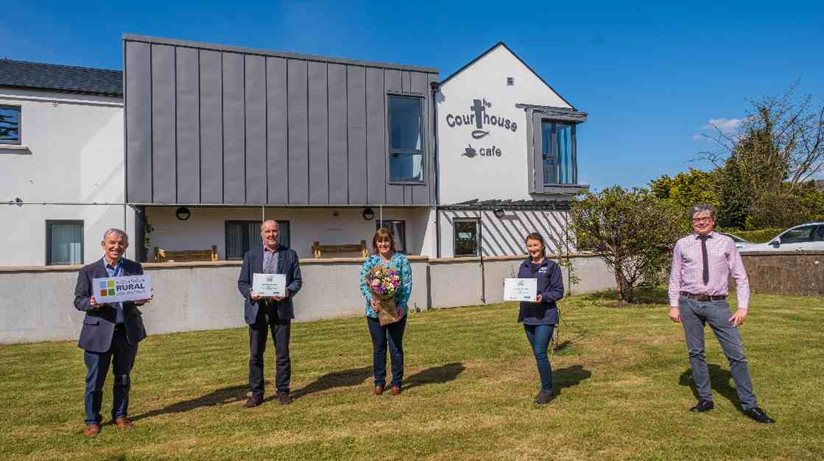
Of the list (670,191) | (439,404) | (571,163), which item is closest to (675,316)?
(439,404)

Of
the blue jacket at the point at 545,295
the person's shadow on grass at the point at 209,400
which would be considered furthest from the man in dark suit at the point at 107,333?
the blue jacket at the point at 545,295

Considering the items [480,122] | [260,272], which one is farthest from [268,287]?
[480,122]

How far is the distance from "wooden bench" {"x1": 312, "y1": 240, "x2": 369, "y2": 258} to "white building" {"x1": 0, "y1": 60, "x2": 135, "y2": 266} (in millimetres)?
5001

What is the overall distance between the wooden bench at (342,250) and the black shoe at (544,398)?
11.1 metres

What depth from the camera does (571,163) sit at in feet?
62.8

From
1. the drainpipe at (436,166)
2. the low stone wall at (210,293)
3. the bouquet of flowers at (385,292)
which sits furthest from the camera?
the drainpipe at (436,166)

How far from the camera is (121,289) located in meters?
5.11

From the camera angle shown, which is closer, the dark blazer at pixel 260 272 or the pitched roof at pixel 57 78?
the dark blazer at pixel 260 272

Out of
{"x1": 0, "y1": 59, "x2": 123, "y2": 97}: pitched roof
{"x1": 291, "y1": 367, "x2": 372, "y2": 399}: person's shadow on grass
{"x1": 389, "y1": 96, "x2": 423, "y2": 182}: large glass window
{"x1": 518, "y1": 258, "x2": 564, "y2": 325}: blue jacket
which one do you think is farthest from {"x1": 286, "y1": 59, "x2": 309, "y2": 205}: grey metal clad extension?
{"x1": 518, "y1": 258, "x2": 564, "y2": 325}: blue jacket

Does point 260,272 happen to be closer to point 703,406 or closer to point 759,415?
point 703,406

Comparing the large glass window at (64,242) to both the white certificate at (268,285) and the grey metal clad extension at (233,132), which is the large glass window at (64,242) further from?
the white certificate at (268,285)

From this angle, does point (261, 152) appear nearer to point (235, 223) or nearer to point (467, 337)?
point (235, 223)

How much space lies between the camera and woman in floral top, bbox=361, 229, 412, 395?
20.1ft

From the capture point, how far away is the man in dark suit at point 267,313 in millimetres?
5809
